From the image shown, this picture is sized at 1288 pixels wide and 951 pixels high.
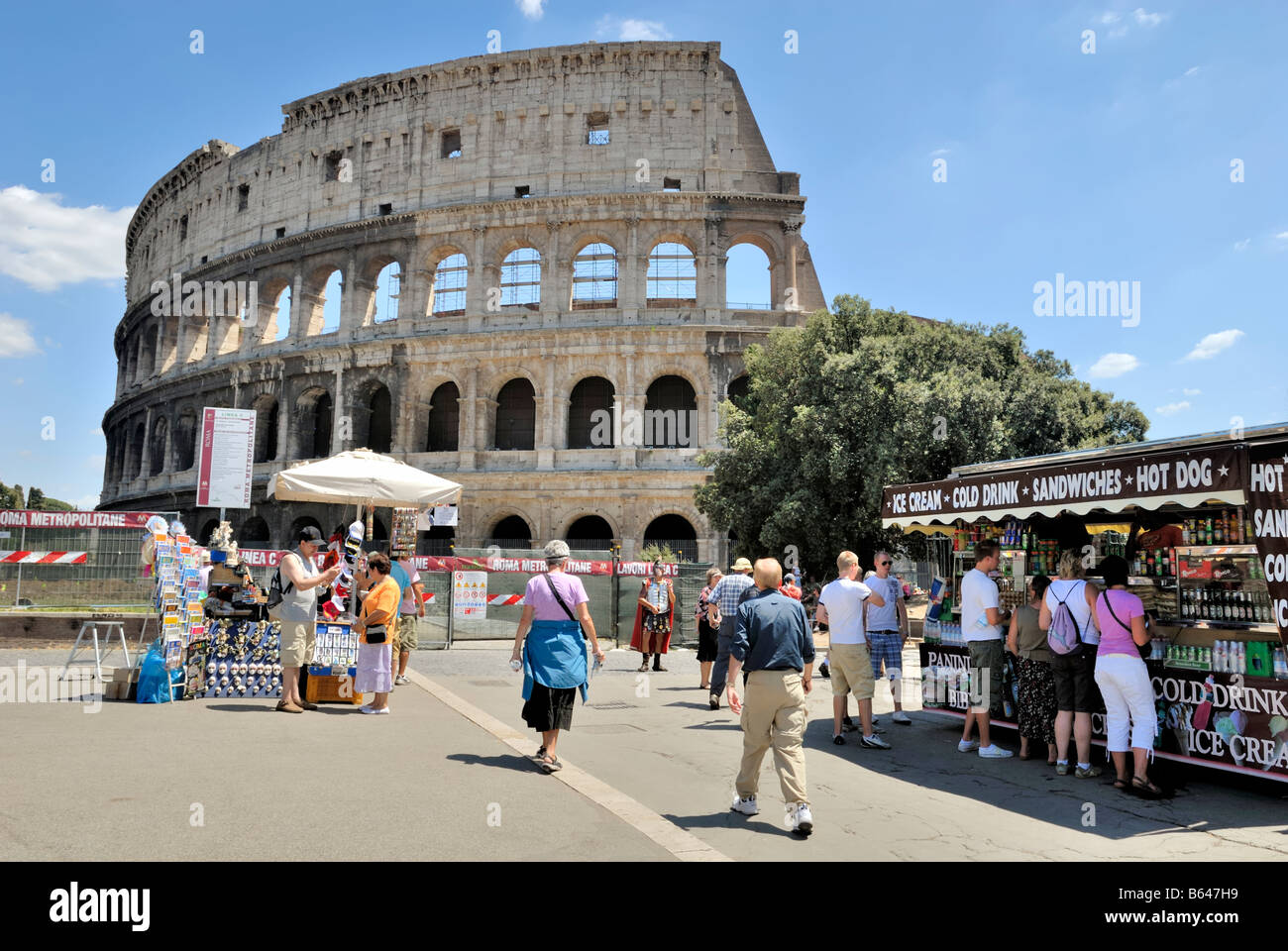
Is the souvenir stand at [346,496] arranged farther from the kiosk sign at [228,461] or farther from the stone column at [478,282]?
Answer: the stone column at [478,282]

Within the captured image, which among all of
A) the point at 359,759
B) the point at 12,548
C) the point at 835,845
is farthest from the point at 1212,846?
the point at 12,548

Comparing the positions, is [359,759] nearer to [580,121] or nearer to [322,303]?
[580,121]

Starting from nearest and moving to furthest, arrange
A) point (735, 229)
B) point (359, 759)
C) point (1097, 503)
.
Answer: point (359, 759) < point (1097, 503) < point (735, 229)

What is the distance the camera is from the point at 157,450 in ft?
136

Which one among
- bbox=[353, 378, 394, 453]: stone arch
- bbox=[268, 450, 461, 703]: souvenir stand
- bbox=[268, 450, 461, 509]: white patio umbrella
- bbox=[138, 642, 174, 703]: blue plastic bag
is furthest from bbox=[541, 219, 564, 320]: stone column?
bbox=[138, 642, 174, 703]: blue plastic bag

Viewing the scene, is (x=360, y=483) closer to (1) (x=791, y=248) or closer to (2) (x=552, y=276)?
(2) (x=552, y=276)

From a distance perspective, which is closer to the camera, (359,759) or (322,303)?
(359,759)

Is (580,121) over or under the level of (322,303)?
over

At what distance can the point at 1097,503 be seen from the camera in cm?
742

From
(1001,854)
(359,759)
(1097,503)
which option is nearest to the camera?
(1001,854)

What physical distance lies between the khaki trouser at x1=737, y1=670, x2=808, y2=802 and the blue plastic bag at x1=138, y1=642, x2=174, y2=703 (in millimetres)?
6713

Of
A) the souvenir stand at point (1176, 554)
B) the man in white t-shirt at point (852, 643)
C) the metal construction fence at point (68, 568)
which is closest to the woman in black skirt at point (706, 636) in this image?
the souvenir stand at point (1176, 554)

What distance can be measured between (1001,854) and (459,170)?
33063 millimetres

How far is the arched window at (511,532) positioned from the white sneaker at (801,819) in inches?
1075
